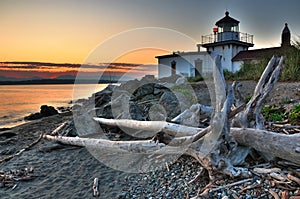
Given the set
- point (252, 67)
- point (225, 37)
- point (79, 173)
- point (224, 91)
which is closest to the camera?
point (224, 91)

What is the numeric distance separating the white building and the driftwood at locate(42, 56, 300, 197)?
62.3 feet

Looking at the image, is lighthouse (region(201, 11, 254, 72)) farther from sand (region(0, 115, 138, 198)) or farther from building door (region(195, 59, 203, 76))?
sand (region(0, 115, 138, 198))

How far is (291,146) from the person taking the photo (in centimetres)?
370

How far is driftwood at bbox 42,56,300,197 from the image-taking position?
3883 mm

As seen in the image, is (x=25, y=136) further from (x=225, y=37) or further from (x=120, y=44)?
(x=225, y=37)

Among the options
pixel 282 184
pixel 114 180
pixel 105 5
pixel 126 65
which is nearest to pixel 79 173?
pixel 114 180

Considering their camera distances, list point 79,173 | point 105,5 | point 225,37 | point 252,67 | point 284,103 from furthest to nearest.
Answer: point 225,37
point 252,67
point 105,5
point 284,103
point 79,173

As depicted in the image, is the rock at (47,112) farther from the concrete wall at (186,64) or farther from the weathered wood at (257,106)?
the weathered wood at (257,106)

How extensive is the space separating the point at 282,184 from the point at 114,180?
253 centimetres

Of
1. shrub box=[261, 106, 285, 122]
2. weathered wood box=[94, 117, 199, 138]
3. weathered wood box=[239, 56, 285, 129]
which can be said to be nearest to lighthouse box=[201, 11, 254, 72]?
shrub box=[261, 106, 285, 122]

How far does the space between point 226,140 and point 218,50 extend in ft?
72.2

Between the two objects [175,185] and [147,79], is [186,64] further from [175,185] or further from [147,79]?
[175,185]

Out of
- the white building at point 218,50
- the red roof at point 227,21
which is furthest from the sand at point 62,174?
the red roof at point 227,21

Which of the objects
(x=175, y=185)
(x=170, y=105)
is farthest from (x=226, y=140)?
(x=170, y=105)
